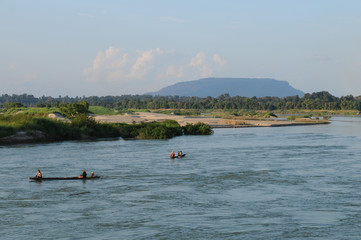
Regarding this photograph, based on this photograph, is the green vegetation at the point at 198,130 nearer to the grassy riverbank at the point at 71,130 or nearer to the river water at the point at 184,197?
the grassy riverbank at the point at 71,130

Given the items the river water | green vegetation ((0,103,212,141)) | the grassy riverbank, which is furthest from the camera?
green vegetation ((0,103,212,141))

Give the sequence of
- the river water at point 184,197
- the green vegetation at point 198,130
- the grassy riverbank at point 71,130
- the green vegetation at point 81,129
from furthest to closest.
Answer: the green vegetation at point 198,130 → the green vegetation at point 81,129 → the grassy riverbank at point 71,130 → the river water at point 184,197

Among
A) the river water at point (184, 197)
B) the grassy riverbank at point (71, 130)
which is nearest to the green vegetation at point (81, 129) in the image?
the grassy riverbank at point (71, 130)

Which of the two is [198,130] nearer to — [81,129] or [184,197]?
[81,129]

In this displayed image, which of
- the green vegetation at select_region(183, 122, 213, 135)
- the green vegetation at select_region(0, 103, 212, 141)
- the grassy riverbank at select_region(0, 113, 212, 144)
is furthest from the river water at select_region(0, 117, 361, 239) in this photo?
the green vegetation at select_region(183, 122, 213, 135)

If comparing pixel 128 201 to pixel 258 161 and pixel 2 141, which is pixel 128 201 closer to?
pixel 258 161

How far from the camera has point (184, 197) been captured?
3675 centimetres

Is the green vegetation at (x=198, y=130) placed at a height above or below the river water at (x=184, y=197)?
above

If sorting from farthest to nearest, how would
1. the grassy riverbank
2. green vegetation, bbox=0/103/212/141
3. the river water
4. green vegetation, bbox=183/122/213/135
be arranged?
1. green vegetation, bbox=183/122/213/135
2. green vegetation, bbox=0/103/212/141
3. the grassy riverbank
4. the river water

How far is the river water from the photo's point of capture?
93.9ft

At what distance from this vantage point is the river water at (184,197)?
28.6m

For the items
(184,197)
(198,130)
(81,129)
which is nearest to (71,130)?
(81,129)

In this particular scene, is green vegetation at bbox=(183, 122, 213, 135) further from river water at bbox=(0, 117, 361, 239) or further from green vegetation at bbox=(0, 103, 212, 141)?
river water at bbox=(0, 117, 361, 239)

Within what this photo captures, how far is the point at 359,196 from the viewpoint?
36.7 meters
